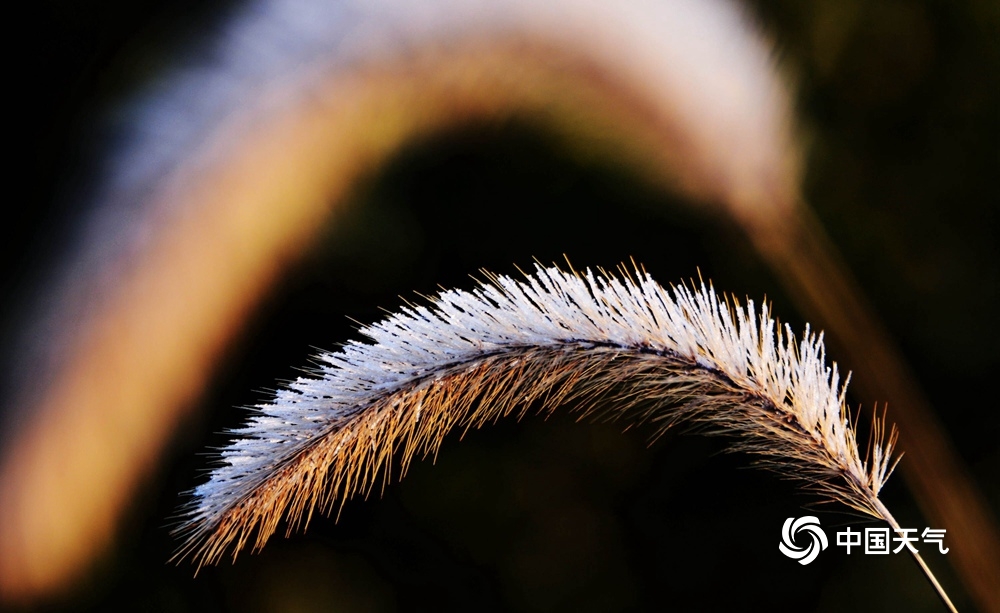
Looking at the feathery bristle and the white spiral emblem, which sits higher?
the feathery bristle

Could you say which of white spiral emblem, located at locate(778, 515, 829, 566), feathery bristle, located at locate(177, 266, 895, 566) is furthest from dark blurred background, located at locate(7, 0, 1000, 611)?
feathery bristle, located at locate(177, 266, 895, 566)

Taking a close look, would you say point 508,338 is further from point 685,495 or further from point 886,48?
point 886,48

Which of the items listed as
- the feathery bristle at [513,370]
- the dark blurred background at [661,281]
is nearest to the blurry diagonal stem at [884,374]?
the dark blurred background at [661,281]

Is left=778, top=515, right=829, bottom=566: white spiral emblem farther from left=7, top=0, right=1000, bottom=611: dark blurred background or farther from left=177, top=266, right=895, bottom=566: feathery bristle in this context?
left=177, top=266, right=895, bottom=566: feathery bristle

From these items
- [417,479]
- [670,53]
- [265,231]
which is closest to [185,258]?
[265,231]

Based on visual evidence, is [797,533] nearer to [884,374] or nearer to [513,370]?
[884,374]

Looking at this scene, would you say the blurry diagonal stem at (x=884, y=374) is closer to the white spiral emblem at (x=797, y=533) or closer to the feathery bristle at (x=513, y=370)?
the white spiral emblem at (x=797, y=533)

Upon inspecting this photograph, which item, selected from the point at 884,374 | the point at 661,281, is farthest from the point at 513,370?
the point at 884,374

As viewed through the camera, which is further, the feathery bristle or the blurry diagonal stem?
the blurry diagonal stem
